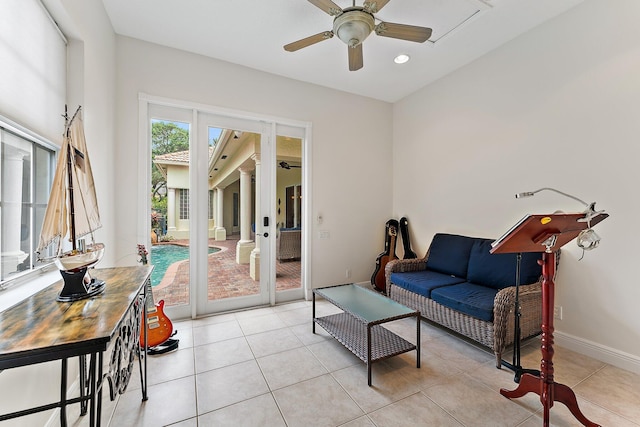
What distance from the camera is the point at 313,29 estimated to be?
9.04 ft

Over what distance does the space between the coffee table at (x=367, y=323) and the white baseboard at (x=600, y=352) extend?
1493 millimetres

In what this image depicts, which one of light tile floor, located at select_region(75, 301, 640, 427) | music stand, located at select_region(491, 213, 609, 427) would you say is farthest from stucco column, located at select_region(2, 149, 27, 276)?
music stand, located at select_region(491, 213, 609, 427)

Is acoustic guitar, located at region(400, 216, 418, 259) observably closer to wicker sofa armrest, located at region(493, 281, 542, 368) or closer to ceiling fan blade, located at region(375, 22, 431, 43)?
wicker sofa armrest, located at region(493, 281, 542, 368)

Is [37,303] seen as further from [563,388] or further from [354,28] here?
[563,388]

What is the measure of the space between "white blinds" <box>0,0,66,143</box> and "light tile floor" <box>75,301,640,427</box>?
1.81m

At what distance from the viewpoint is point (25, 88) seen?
1.48m

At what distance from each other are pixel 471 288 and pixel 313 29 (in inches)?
120

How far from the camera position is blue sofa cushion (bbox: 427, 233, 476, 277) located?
3178 mm

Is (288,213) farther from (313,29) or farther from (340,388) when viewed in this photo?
(340,388)

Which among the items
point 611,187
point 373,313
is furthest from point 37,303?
point 611,187

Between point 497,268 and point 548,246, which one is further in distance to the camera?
point 497,268

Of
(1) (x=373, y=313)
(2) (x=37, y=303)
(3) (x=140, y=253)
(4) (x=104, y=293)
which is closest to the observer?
(2) (x=37, y=303)

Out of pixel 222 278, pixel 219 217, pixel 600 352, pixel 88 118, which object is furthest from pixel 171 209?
pixel 600 352

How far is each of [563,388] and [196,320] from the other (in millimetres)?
3242
